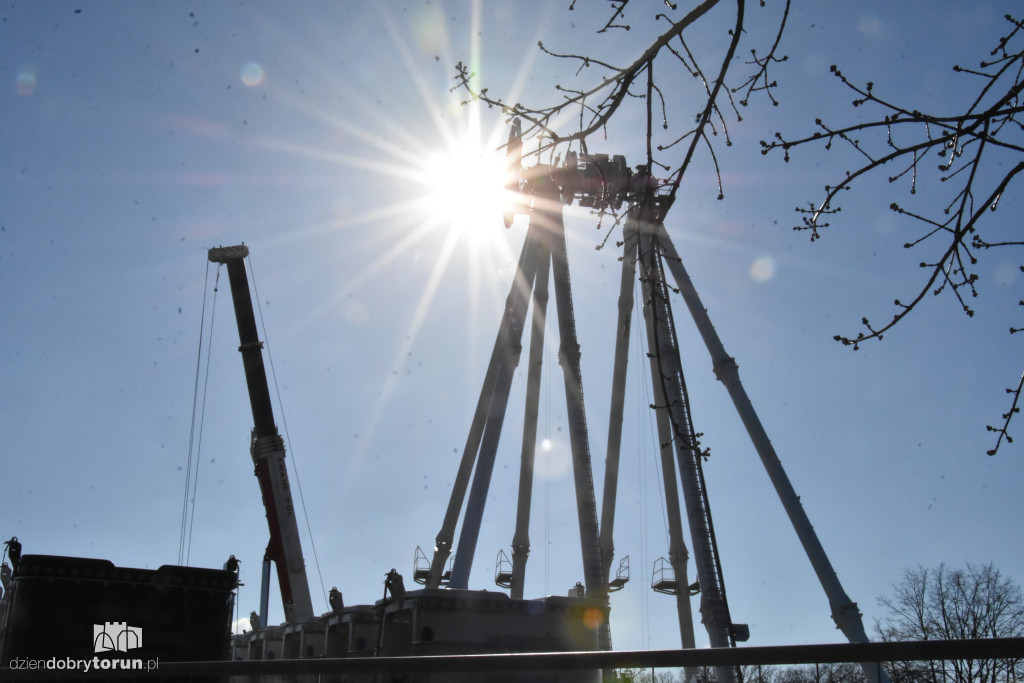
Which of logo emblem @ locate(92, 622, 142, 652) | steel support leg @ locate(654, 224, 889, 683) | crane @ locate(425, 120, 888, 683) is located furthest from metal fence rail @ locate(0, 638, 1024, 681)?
steel support leg @ locate(654, 224, 889, 683)

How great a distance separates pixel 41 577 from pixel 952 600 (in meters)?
31.5

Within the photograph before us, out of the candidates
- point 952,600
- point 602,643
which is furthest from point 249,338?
point 952,600

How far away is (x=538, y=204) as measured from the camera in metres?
23.1

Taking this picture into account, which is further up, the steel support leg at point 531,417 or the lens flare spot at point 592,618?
the steel support leg at point 531,417

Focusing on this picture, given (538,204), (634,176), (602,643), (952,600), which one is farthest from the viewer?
(952,600)

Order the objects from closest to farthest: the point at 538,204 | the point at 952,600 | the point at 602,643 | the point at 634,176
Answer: the point at 634,176, the point at 602,643, the point at 538,204, the point at 952,600

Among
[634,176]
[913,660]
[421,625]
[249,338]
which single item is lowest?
[913,660]

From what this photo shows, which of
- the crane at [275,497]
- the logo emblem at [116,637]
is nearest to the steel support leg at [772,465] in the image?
the crane at [275,497]

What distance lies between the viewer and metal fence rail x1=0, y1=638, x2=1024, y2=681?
3707mm

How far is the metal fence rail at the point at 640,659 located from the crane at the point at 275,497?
57.1 feet

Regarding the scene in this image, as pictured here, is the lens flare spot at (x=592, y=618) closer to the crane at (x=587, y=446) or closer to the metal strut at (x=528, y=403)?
the crane at (x=587, y=446)

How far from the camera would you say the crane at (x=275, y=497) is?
72.7 ft

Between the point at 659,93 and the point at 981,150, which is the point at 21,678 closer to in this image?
the point at 659,93

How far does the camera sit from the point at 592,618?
14102 millimetres
